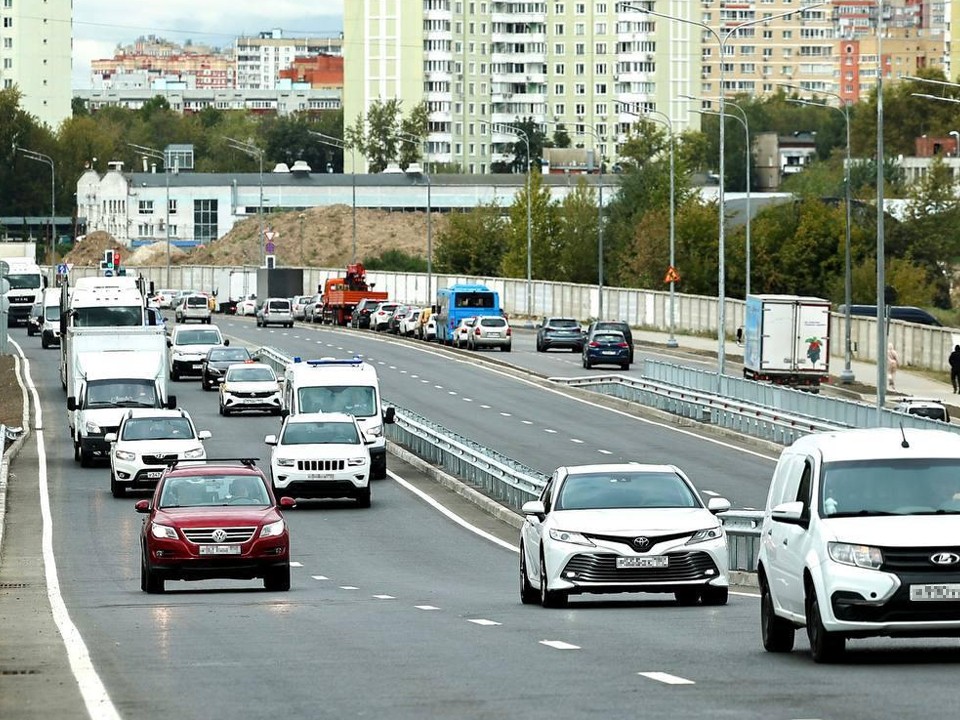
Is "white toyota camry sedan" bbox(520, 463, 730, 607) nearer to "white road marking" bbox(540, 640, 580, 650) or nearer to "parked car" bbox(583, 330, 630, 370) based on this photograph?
"white road marking" bbox(540, 640, 580, 650)

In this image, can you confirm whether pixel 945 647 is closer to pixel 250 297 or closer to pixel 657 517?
pixel 657 517

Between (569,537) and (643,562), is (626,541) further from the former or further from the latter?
(569,537)

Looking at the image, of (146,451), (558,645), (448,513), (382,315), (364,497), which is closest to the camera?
(558,645)

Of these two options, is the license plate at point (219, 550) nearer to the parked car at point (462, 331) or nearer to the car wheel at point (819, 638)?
the car wheel at point (819, 638)

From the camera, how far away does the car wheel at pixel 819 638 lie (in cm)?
1374

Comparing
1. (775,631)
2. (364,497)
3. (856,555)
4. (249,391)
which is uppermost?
(856,555)

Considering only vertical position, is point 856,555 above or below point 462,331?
above

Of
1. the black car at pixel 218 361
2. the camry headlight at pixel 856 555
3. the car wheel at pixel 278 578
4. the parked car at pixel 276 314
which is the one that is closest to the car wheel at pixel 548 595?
the car wheel at pixel 278 578

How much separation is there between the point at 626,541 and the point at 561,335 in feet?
205

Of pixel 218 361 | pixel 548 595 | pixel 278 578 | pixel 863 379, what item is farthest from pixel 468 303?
pixel 548 595

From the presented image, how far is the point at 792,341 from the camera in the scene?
63.5 m

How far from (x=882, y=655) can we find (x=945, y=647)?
83 cm

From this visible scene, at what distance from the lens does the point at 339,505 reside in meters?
38.0

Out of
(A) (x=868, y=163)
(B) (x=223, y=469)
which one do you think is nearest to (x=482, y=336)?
(B) (x=223, y=469)
